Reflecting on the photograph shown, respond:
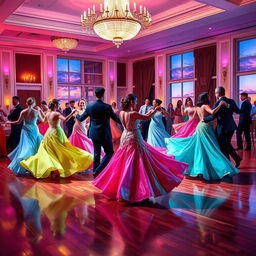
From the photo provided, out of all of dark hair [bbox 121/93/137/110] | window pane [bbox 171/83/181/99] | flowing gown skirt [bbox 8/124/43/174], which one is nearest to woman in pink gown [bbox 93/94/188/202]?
dark hair [bbox 121/93/137/110]

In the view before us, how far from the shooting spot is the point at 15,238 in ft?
8.93

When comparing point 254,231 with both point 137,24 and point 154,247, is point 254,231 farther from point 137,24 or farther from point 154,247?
point 137,24

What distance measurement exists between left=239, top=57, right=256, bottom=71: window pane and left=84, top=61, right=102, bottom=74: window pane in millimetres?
6606

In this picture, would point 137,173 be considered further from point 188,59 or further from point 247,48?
point 188,59

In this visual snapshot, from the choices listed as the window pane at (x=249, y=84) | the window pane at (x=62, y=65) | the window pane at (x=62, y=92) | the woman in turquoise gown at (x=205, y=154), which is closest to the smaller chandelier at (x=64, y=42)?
the window pane at (x=62, y=65)

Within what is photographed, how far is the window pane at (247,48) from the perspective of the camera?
1020 centimetres

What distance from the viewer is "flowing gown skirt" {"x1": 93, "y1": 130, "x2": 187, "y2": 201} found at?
3619 millimetres

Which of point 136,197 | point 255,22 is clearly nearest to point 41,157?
point 136,197

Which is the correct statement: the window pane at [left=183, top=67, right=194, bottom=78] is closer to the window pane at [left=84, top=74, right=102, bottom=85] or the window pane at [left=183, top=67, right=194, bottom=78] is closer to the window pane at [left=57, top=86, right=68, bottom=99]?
the window pane at [left=84, top=74, right=102, bottom=85]

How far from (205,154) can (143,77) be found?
9767 mm

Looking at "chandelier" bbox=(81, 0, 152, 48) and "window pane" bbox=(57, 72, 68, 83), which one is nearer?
"chandelier" bbox=(81, 0, 152, 48)

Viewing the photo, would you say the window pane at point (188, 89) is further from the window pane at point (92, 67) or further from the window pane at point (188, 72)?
the window pane at point (92, 67)

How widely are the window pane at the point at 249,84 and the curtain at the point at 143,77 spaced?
440 centimetres

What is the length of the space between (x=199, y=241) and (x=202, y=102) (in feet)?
9.77
